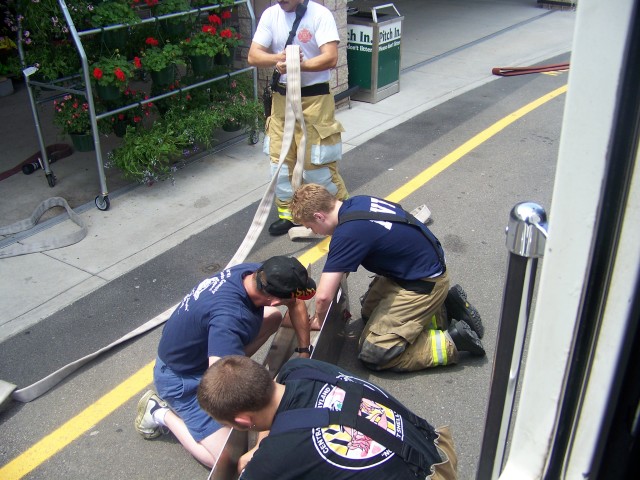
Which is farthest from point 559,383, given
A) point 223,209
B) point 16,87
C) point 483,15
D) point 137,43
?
point 483,15

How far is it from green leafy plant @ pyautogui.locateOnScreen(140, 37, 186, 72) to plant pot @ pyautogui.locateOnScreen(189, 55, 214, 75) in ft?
0.47

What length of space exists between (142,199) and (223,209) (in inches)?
31.1

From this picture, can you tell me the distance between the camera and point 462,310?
3945 millimetres

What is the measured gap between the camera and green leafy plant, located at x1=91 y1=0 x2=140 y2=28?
5449mm

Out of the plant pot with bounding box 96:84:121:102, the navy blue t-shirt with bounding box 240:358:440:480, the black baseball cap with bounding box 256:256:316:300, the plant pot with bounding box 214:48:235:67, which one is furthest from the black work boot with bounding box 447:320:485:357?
→ the plant pot with bounding box 214:48:235:67

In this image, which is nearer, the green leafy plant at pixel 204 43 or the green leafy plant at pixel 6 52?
the green leafy plant at pixel 204 43

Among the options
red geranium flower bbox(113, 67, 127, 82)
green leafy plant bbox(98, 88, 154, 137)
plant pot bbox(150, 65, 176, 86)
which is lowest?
green leafy plant bbox(98, 88, 154, 137)

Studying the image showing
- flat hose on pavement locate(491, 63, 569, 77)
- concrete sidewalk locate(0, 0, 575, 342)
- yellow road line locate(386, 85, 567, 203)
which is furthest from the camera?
flat hose on pavement locate(491, 63, 569, 77)

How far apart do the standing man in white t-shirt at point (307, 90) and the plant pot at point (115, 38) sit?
1307 millimetres

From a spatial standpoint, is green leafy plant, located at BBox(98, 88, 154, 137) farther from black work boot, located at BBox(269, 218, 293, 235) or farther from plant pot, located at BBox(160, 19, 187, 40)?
black work boot, located at BBox(269, 218, 293, 235)

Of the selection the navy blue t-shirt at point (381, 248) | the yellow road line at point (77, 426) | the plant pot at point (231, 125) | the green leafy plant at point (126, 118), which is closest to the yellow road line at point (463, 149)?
the plant pot at point (231, 125)

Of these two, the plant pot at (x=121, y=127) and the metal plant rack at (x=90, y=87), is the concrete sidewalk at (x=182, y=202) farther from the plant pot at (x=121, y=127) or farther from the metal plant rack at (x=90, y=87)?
the plant pot at (x=121, y=127)

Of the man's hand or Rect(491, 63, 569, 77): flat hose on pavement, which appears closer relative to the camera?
the man's hand

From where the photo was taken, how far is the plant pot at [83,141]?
18.9 ft
